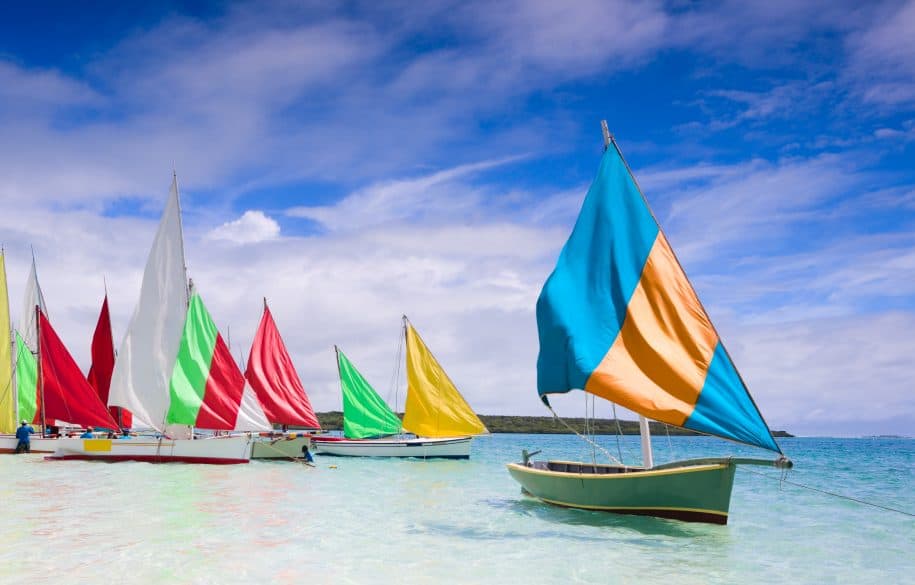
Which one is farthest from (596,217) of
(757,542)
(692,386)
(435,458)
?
(435,458)

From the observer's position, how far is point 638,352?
557 inches

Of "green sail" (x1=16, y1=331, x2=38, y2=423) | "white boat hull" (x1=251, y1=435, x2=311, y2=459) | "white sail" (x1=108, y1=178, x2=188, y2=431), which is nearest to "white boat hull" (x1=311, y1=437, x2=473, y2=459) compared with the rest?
"white boat hull" (x1=251, y1=435, x2=311, y2=459)

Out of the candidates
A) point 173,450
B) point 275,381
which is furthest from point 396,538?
point 275,381

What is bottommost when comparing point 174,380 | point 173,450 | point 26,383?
point 173,450

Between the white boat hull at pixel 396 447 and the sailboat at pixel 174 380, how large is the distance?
10.3 metres

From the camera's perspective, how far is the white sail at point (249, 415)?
30859mm

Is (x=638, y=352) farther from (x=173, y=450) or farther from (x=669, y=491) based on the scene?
(x=173, y=450)

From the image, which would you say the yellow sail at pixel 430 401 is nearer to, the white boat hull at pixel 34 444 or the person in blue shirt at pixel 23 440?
the white boat hull at pixel 34 444

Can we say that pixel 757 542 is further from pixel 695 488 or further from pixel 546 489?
pixel 546 489

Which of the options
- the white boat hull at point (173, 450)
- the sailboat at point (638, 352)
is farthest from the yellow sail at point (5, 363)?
the sailboat at point (638, 352)

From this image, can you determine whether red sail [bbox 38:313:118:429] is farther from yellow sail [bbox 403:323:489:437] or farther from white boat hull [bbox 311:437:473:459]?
yellow sail [bbox 403:323:489:437]

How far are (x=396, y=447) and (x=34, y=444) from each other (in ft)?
58.8

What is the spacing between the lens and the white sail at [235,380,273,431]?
1215 inches

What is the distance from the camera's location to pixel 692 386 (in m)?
13.2
